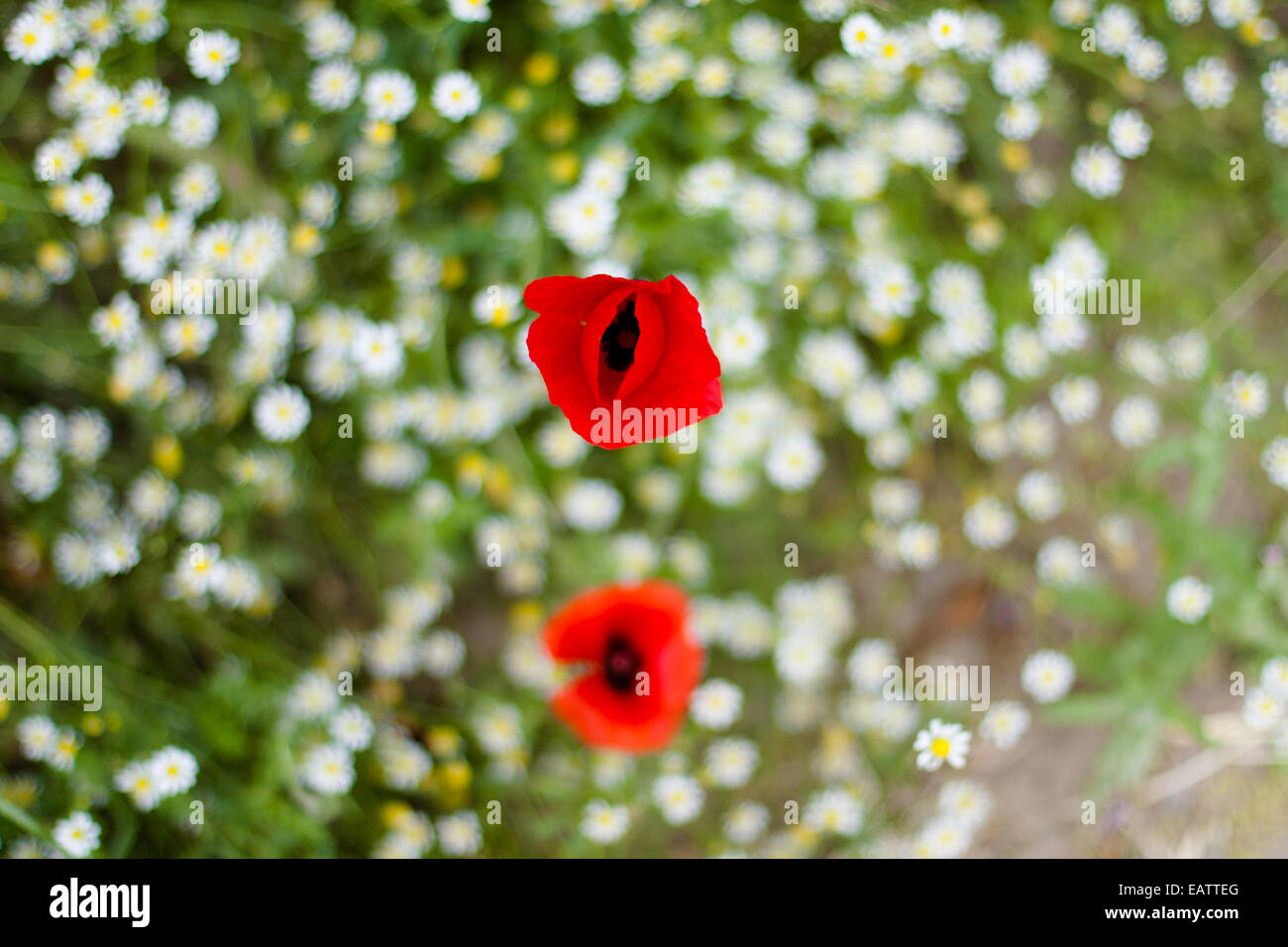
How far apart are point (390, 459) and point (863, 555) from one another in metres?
0.83

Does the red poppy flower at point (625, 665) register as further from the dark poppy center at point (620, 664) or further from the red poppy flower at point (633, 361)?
the red poppy flower at point (633, 361)

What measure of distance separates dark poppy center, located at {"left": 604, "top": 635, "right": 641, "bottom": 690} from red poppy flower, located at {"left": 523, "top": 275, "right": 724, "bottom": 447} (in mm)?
357

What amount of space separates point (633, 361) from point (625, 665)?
453mm

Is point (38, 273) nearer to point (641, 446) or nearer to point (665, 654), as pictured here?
point (641, 446)

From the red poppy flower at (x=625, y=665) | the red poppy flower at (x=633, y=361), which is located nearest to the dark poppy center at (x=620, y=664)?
the red poppy flower at (x=625, y=665)

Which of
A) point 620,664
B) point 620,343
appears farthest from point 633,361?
point 620,664

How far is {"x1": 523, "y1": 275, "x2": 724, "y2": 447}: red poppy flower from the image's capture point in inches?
34.6

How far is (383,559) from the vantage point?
1.50 metres

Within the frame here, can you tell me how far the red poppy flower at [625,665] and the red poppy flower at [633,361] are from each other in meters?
0.33

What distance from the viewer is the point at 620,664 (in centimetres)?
118

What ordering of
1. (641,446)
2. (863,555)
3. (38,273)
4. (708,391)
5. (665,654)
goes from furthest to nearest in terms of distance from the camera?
(863,555) → (641,446) → (38,273) → (665,654) → (708,391)

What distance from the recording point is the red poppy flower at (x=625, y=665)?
1.13 metres
